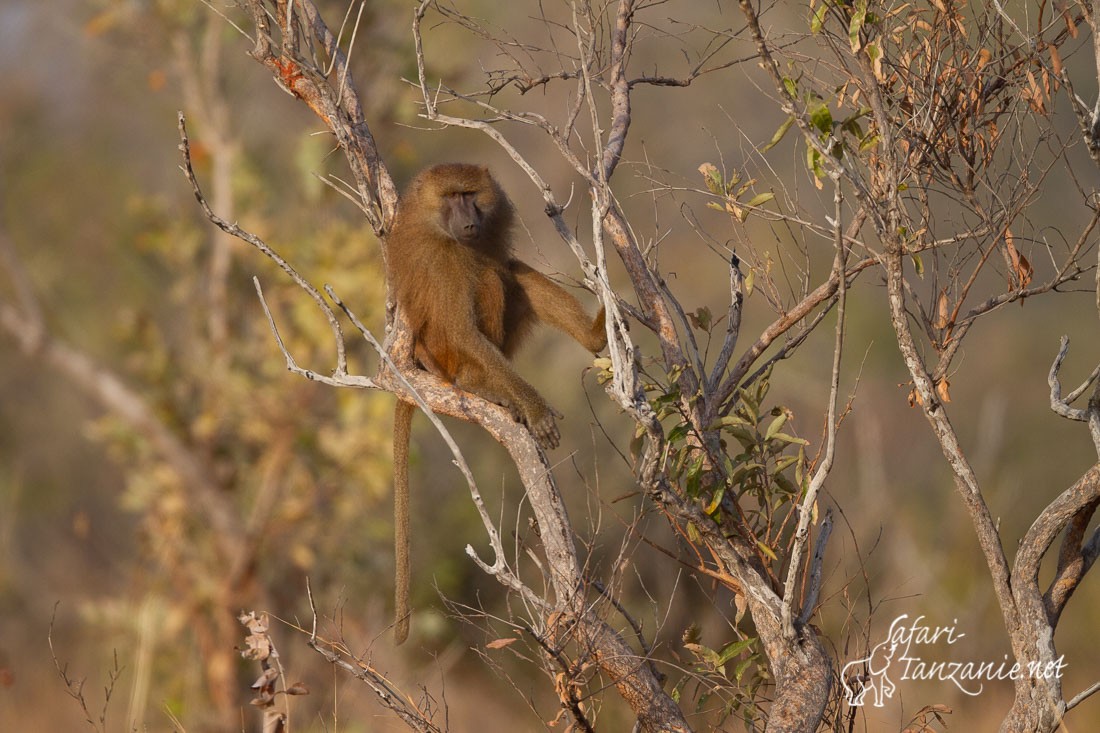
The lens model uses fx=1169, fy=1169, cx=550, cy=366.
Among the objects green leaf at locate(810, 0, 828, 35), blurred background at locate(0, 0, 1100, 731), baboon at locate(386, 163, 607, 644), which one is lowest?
blurred background at locate(0, 0, 1100, 731)

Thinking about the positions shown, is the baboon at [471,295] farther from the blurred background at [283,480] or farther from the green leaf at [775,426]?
the green leaf at [775,426]

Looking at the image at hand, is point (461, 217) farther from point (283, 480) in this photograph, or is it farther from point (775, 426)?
point (283, 480)

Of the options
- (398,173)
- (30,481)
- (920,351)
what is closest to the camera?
(920,351)

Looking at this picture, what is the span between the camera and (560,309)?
496 centimetres

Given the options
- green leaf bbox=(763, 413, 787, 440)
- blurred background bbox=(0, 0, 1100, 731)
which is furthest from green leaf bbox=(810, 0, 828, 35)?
blurred background bbox=(0, 0, 1100, 731)

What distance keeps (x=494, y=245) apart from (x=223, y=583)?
11.7 ft

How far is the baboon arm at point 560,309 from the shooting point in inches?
190

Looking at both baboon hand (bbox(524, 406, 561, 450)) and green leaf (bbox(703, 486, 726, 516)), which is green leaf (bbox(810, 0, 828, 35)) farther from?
baboon hand (bbox(524, 406, 561, 450))

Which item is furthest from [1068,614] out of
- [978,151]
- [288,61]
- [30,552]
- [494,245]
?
[30,552]

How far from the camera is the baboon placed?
4.58 meters

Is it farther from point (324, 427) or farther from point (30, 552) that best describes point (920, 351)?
point (30, 552)

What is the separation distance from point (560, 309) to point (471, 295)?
1.29 feet

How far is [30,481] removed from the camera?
50.4 ft

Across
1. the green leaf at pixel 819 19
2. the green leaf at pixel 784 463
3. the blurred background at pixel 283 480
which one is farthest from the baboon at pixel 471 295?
the green leaf at pixel 819 19
